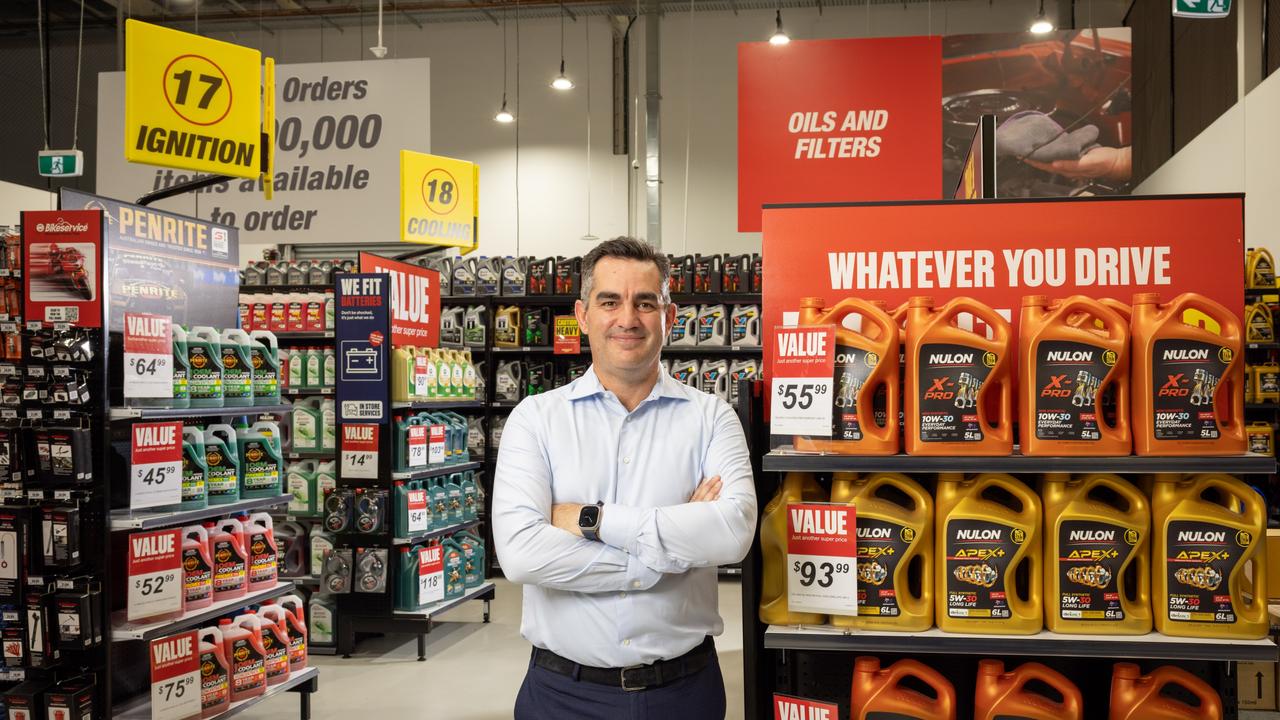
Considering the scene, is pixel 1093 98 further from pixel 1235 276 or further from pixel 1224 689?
pixel 1224 689

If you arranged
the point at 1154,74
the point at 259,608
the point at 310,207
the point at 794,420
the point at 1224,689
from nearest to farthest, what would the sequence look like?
the point at 794,420
the point at 1224,689
the point at 259,608
the point at 310,207
the point at 1154,74

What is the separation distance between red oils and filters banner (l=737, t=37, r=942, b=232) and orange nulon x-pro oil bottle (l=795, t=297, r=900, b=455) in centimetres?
372

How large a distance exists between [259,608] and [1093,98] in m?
6.30

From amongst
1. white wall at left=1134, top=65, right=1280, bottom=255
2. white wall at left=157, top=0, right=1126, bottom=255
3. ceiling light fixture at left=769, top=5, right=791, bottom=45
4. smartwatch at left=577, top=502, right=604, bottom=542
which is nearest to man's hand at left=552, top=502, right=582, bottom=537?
smartwatch at left=577, top=502, right=604, bottom=542

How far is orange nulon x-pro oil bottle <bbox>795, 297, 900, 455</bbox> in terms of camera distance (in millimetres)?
2338

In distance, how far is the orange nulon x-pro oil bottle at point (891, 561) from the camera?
2.36 metres

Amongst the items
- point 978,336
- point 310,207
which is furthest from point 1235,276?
point 310,207

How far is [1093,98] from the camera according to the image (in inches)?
278

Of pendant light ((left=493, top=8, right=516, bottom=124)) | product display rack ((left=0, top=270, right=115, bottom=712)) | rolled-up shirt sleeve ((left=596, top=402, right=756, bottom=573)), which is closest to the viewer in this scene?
rolled-up shirt sleeve ((left=596, top=402, right=756, bottom=573))

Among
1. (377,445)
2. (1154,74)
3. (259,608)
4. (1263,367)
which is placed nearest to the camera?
(259,608)

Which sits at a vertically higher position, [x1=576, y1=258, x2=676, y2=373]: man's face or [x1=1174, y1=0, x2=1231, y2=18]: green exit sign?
[x1=1174, y1=0, x2=1231, y2=18]: green exit sign

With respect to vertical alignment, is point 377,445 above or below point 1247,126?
below

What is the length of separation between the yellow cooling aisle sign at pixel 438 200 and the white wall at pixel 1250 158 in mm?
5297

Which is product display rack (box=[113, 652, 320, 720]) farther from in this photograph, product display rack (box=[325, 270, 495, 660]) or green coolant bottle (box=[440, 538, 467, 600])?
green coolant bottle (box=[440, 538, 467, 600])
